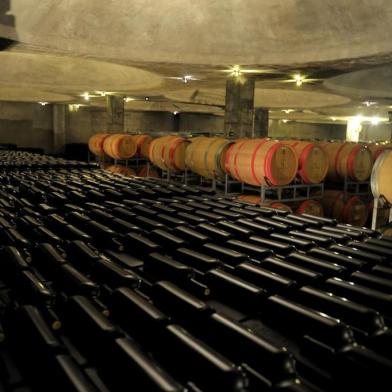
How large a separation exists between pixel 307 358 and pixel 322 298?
35 cm

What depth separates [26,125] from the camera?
22.5 m

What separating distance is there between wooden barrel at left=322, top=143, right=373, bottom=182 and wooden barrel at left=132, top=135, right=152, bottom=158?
6783 mm

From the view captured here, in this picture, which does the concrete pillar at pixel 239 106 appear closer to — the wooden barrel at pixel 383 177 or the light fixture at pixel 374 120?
the wooden barrel at pixel 383 177

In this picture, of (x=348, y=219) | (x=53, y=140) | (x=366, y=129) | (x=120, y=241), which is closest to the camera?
(x=120, y=241)

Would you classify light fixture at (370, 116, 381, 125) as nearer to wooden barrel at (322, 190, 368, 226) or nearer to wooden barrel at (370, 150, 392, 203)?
wooden barrel at (322, 190, 368, 226)

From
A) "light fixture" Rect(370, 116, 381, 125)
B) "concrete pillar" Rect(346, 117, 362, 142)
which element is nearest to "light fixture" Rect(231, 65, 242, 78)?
"light fixture" Rect(370, 116, 381, 125)

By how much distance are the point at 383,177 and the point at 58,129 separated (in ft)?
67.3

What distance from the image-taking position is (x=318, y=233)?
3.17 meters

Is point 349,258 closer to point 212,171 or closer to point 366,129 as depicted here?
point 212,171

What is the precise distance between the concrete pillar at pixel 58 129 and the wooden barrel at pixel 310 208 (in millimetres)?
17868

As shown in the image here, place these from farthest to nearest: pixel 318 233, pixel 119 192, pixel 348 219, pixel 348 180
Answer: pixel 348 180 < pixel 348 219 < pixel 119 192 < pixel 318 233

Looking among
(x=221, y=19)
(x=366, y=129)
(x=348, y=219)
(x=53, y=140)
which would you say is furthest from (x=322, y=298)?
(x=366, y=129)

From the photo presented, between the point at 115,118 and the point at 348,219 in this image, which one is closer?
the point at 348,219

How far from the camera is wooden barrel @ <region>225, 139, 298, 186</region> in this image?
293 inches
